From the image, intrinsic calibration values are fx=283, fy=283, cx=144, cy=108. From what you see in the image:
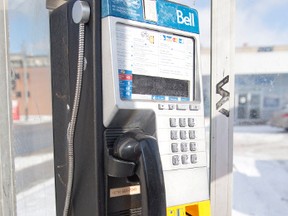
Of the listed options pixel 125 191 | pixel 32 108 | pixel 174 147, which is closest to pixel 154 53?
pixel 174 147

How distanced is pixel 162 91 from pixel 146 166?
20cm

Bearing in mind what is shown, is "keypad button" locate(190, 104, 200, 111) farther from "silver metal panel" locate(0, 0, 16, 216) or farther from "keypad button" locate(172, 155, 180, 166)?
"silver metal panel" locate(0, 0, 16, 216)

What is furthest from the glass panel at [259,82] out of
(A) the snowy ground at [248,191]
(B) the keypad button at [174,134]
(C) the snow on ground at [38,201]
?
(C) the snow on ground at [38,201]

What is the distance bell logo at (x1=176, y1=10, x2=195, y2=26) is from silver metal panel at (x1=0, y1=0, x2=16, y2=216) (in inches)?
28.8

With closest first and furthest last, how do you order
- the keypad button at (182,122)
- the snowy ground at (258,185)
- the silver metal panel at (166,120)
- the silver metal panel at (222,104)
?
the silver metal panel at (166,120) → the keypad button at (182,122) → the silver metal panel at (222,104) → the snowy ground at (258,185)

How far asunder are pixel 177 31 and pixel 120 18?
7.0 inches

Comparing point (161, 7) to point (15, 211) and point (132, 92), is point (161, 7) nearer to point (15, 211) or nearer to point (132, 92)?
point (132, 92)

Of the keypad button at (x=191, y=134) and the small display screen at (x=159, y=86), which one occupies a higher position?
the small display screen at (x=159, y=86)

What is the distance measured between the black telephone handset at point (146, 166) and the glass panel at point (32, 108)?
640 mm

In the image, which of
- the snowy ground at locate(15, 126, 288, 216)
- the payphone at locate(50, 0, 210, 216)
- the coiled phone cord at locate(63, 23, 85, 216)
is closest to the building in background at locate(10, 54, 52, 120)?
the snowy ground at locate(15, 126, 288, 216)

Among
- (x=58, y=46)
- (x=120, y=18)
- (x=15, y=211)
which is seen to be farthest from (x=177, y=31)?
(x=15, y=211)

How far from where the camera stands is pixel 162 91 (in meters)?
0.71

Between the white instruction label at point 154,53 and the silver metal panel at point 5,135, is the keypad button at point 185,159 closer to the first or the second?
the white instruction label at point 154,53

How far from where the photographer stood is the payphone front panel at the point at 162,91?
0.61 m
